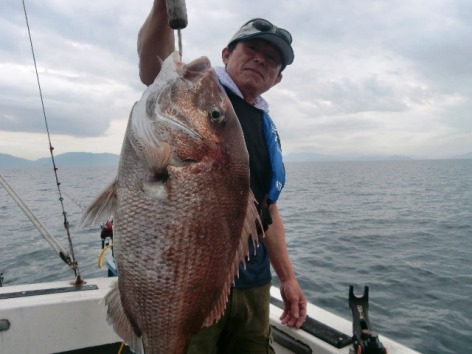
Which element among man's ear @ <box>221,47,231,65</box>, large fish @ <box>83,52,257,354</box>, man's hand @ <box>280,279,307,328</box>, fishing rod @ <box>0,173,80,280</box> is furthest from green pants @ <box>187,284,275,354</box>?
fishing rod @ <box>0,173,80,280</box>

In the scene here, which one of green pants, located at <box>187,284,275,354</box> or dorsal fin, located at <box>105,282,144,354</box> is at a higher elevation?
dorsal fin, located at <box>105,282,144,354</box>

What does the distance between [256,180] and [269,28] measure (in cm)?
96

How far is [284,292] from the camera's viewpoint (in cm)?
287

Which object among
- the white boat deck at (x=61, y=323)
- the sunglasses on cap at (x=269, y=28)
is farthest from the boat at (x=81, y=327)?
the sunglasses on cap at (x=269, y=28)

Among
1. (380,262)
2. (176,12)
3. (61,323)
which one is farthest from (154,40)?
(380,262)

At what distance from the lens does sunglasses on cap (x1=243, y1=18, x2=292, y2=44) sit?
2508 mm

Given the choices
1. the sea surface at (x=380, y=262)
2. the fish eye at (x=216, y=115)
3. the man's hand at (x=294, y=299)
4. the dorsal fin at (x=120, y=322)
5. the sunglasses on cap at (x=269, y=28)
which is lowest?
the sea surface at (x=380, y=262)

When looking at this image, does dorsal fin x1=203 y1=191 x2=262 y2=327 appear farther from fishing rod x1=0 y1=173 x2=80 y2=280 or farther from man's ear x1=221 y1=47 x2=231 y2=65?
fishing rod x1=0 y1=173 x2=80 y2=280

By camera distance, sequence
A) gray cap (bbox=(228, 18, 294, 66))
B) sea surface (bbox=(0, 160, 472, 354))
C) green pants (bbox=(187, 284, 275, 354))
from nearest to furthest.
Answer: gray cap (bbox=(228, 18, 294, 66))
green pants (bbox=(187, 284, 275, 354))
sea surface (bbox=(0, 160, 472, 354))

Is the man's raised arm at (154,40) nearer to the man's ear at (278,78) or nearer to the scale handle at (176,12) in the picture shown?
the scale handle at (176,12)

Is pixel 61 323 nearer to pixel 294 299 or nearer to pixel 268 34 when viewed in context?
pixel 294 299

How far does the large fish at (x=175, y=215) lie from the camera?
5.22 ft

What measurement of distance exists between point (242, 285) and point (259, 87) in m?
1.32

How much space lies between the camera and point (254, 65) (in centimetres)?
256
